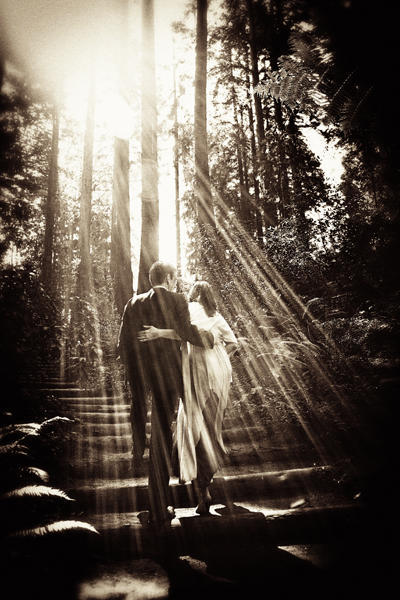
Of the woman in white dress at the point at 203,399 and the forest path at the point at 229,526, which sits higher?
the woman in white dress at the point at 203,399

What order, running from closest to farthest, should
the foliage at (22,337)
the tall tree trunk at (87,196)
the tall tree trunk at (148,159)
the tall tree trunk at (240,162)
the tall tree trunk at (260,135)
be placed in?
the foliage at (22,337) → the tall tree trunk at (148,159) → the tall tree trunk at (260,135) → the tall tree trunk at (87,196) → the tall tree trunk at (240,162)

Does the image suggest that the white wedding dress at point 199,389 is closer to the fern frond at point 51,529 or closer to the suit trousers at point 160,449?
the suit trousers at point 160,449

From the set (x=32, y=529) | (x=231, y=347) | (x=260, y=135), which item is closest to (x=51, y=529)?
(x=32, y=529)

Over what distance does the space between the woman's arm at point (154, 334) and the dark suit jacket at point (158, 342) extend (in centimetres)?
4

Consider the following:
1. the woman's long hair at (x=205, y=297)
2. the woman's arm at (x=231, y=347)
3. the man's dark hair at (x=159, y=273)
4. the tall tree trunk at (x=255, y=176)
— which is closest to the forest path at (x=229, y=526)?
the woman's arm at (x=231, y=347)

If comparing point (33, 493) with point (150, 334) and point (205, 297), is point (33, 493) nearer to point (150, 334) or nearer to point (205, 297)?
point (150, 334)

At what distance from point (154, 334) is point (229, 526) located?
1.62 m

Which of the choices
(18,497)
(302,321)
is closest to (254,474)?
(18,497)

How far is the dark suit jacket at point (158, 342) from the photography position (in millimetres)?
2912

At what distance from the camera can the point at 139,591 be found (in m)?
1.96

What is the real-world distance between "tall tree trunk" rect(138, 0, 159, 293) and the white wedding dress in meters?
4.67

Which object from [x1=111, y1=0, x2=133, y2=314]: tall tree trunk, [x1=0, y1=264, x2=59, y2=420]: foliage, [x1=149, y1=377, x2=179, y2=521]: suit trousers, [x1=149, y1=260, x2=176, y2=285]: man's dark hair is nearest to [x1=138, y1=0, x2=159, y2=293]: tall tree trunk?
[x1=0, y1=264, x2=59, y2=420]: foliage

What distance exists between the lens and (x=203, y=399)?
322cm

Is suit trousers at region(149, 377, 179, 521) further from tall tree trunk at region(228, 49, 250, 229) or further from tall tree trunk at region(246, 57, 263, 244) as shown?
tall tree trunk at region(228, 49, 250, 229)
